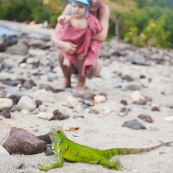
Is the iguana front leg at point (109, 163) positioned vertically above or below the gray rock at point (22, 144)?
below

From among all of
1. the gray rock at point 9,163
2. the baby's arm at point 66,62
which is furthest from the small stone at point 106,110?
the gray rock at point 9,163

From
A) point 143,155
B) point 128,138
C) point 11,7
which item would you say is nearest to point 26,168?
point 143,155

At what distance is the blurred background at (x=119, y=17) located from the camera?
21594 millimetres

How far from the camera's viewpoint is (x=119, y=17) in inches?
1136

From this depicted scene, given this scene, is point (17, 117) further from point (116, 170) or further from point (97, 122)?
point (116, 170)

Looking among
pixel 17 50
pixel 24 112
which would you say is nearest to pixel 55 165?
pixel 24 112

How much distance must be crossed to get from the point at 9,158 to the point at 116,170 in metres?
0.64

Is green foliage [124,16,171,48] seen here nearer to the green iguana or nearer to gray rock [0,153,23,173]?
the green iguana

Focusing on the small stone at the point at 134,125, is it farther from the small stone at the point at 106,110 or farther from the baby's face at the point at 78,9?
the baby's face at the point at 78,9

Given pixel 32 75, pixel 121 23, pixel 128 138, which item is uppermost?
pixel 128 138

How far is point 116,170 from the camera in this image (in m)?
2.53

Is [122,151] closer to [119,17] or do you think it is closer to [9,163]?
[9,163]

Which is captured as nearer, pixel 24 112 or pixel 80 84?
pixel 24 112

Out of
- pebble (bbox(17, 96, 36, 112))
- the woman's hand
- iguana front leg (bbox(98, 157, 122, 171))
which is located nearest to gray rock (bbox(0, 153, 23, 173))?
iguana front leg (bbox(98, 157, 122, 171))
